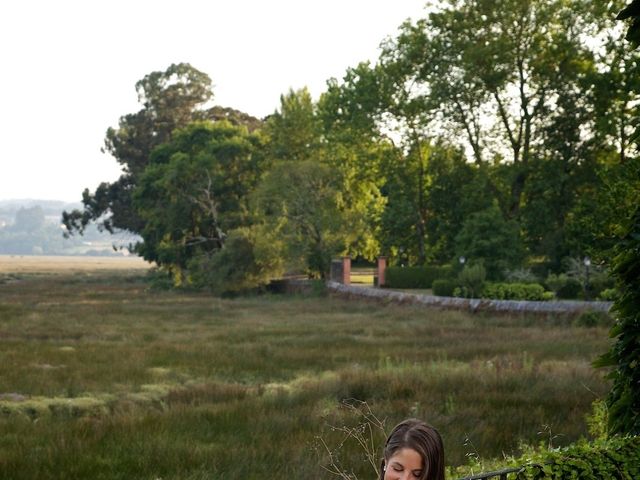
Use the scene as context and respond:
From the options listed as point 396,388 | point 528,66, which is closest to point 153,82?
point 528,66

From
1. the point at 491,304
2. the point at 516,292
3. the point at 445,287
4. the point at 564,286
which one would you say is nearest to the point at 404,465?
the point at 491,304

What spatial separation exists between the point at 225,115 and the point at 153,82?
25.6 ft

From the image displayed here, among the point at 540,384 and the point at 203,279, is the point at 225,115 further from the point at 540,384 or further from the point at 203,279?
the point at 540,384

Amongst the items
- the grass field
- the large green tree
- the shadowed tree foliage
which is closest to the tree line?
the large green tree

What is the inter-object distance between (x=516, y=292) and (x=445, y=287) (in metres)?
5.25

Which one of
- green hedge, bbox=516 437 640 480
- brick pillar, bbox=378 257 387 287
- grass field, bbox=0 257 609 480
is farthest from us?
brick pillar, bbox=378 257 387 287

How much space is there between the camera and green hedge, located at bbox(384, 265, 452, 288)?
5078 centimetres

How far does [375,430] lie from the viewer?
1330cm

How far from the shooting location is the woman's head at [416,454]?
393 cm

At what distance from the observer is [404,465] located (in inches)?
156

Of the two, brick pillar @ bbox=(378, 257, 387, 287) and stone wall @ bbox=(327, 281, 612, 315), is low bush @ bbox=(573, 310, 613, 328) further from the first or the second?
brick pillar @ bbox=(378, 257, 387, 287)

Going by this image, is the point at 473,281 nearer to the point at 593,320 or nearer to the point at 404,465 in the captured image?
the point at 593,320

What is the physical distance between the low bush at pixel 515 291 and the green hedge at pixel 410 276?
13034 millimetres

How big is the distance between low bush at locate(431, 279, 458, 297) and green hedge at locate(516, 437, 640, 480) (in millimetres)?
33741
